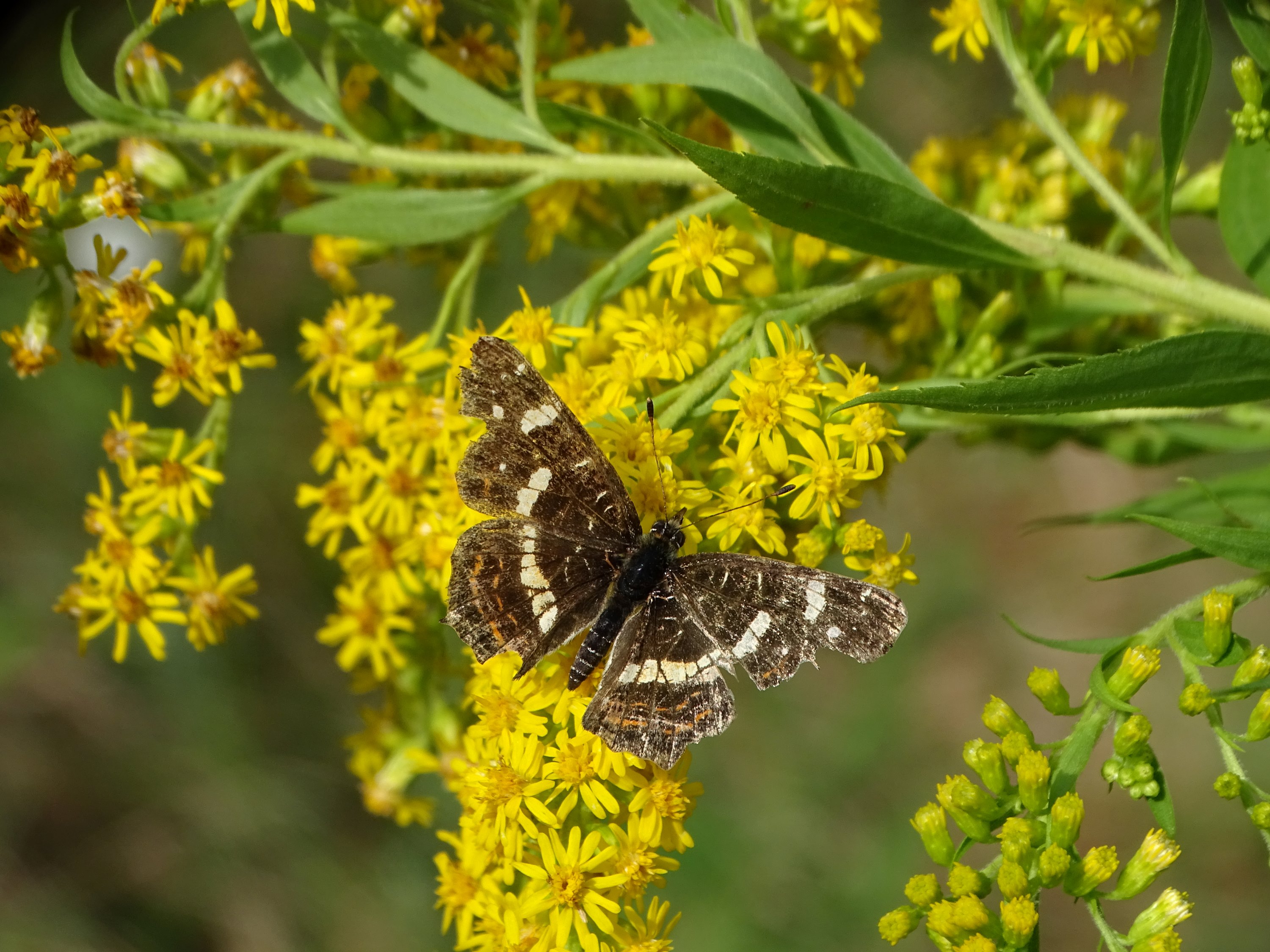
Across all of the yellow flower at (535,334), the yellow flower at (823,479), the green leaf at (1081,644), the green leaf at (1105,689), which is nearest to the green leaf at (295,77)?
the yellow flower at (535,334)

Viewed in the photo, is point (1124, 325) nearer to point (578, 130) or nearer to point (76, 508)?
point (578, 130)

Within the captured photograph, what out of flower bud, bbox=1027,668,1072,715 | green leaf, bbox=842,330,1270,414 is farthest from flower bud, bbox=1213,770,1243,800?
green leaf, bbox=842,330,1270,414

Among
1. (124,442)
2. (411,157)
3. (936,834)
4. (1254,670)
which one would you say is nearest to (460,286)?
(411,157)

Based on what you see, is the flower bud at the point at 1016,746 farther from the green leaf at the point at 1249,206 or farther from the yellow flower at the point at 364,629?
the yellow flower at the point at 364,629

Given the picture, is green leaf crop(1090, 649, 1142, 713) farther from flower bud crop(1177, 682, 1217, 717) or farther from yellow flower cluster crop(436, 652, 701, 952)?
yellow flower cluster crop(436, 652, 701, 952)

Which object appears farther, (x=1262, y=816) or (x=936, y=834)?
(x=936, y=834)

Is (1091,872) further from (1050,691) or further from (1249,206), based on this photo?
(1249,206)
